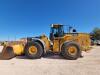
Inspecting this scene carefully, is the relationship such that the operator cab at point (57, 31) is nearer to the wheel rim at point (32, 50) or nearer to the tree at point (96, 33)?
the wheel rim at point (32, 50)

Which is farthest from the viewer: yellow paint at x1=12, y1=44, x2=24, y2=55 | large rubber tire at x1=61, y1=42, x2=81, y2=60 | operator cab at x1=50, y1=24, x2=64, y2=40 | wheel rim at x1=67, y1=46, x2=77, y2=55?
operator cab at x1=50, y1=24, x2=64, y2=40

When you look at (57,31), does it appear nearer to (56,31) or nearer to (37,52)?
(56,31)

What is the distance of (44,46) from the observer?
37.5 feet

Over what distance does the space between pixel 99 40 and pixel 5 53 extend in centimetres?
4752

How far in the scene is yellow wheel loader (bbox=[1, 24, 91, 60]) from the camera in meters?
11.0

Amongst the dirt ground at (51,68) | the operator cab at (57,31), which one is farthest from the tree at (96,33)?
the dirt ground at (51,68)

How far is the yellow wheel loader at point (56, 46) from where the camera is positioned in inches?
433

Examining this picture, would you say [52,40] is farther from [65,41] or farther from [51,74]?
[51,74]

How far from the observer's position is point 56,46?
11547 millimetres

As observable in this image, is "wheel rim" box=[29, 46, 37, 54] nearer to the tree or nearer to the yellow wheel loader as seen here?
the yellow wheel loader

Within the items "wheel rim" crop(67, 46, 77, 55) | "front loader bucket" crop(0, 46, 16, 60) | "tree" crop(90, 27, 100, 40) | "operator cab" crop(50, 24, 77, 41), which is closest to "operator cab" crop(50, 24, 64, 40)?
"operator cab" crop(50, 24, 77, 41)

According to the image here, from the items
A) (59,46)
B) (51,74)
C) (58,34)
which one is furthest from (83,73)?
(58,34)

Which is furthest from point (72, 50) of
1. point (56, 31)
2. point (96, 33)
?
point (96, 33)

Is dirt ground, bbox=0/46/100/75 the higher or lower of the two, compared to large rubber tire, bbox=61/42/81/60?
lower
